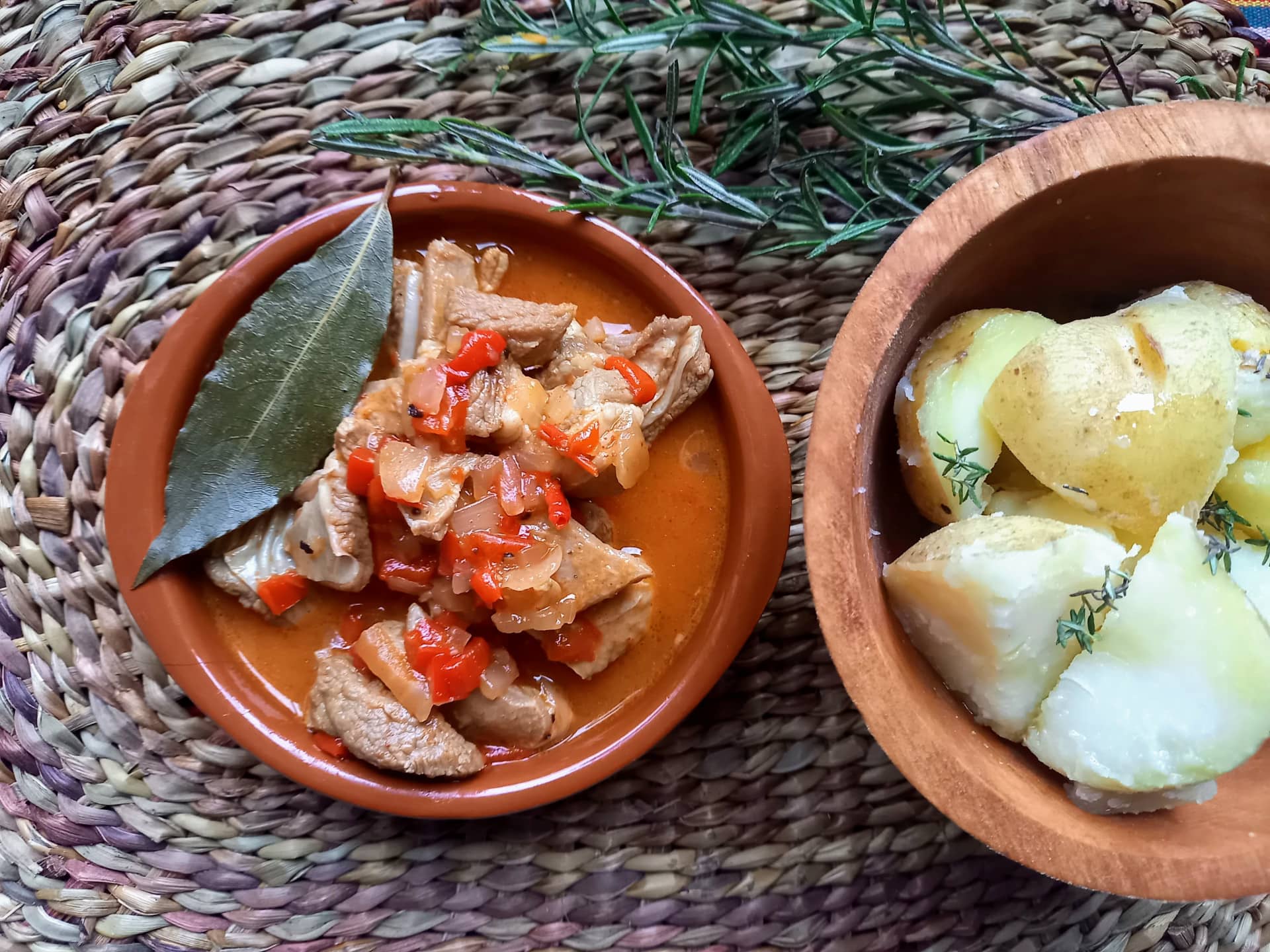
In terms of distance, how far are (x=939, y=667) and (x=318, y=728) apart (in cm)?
109

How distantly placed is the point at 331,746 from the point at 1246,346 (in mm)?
1633

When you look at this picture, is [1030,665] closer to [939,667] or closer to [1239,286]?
[939,667]

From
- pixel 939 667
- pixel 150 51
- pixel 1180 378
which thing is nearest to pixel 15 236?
pixel 150 51

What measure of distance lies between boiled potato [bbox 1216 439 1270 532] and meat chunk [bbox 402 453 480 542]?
1.19 m

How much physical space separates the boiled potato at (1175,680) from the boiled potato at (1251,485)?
20 centimetres

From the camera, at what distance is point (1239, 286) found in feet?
4.83

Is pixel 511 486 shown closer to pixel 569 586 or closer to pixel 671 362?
pixel 569 586

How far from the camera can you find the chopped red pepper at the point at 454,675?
5.24 ft

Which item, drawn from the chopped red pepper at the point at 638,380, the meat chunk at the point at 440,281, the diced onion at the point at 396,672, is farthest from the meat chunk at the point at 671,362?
the diced onion at the point at 396,672

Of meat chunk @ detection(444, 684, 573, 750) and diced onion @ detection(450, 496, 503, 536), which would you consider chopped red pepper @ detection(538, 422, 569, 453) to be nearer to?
diced onion @ detection(450, 496, 503, 536)

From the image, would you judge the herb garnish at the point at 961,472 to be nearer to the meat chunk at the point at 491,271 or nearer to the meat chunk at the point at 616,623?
the meat chunk at the point at 616,623

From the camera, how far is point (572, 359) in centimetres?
171

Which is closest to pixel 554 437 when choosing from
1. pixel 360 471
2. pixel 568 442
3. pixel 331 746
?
pixel 568 442

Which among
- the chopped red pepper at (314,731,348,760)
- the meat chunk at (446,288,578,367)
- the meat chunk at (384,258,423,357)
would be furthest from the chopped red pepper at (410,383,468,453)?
the chopped red pepper at (314,731,348,760)
